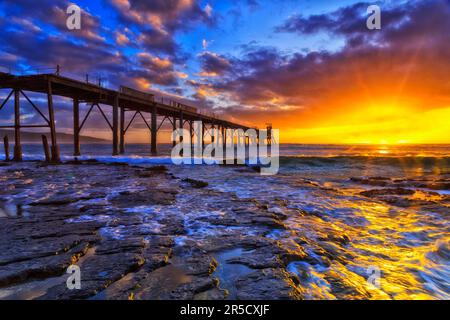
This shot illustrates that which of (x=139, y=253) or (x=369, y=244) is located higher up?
(x=139, y=253)

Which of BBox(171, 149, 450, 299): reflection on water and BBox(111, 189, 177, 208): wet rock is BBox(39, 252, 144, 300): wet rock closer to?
BBox(171, 149, 450, 299): reflection on water

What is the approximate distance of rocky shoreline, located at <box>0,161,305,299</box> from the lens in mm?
2553

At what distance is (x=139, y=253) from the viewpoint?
11.2 ft

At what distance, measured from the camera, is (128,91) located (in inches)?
1041

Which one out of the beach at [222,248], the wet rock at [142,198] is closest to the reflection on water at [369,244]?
the beach at [222,248]

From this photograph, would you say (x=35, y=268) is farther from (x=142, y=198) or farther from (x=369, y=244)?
(x=369, y=244)

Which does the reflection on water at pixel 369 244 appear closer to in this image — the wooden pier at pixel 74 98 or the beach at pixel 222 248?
the beach at pixel 222 248

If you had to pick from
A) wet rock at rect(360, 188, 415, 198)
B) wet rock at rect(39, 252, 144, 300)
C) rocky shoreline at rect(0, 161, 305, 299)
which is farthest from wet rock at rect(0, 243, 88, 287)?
wet rock at rect(360, 188, 415, 198)

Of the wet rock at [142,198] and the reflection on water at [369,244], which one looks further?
the wet rock at [142,198]

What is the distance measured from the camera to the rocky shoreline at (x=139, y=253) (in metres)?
2.55

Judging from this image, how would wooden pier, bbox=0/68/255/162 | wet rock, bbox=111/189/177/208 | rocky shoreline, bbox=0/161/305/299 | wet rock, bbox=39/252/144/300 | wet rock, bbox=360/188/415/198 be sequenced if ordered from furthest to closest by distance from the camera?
wooden pier, bbox=0/68/255/162, wet rock, bbox=360/188/415/198, wet rock, bbox=111/189/177/208, rocky shoreline, bbox=0/161/305/299, wet rock, bbox=39/252/144/300

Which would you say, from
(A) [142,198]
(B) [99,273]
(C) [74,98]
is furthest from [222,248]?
(C) [74,98]
